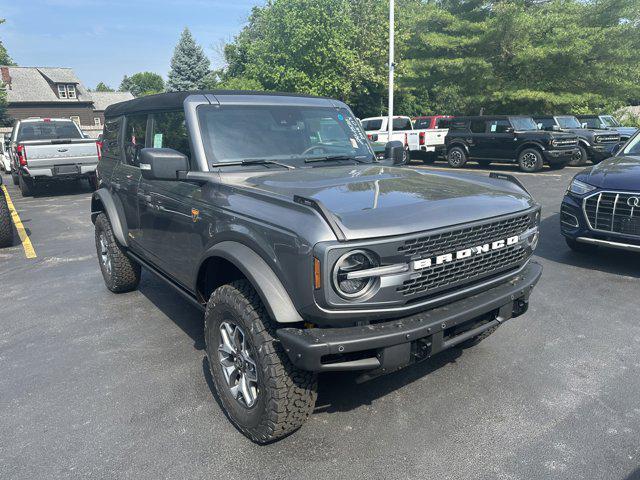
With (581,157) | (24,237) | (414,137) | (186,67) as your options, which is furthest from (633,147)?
(186,67)

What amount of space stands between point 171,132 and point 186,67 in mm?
44203

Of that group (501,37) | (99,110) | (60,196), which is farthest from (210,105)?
(99,110)

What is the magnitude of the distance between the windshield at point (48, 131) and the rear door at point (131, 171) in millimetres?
10941

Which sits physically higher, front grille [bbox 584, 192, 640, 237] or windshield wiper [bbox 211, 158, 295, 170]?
windshield wiper [bbox 211, 158, 295, 170]

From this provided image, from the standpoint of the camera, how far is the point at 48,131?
46.9 feet

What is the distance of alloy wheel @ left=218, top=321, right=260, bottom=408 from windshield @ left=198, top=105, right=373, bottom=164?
124cm

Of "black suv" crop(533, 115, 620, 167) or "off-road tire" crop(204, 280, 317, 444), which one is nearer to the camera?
"off-road tire" crop(204, 280, 317, 444)

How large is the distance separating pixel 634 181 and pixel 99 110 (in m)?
67.0

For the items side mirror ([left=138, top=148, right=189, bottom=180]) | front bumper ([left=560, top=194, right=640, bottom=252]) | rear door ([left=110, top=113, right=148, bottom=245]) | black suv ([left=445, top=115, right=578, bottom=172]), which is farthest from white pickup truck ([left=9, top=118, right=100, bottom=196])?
black suv ([left=445, top=115, right=578, bottom=172])

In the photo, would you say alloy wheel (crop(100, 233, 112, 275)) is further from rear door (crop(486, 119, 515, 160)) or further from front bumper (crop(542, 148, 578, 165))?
rear door (crop(486, 119, 515, 160))

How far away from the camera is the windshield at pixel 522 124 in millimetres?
15809

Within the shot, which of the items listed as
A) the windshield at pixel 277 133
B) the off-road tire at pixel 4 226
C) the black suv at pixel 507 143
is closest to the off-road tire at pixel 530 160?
the black suv at pixel 507 143

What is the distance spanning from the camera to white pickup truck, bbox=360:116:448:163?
18.5 metres

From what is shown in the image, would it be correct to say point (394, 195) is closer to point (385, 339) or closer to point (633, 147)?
point (385, 339)
